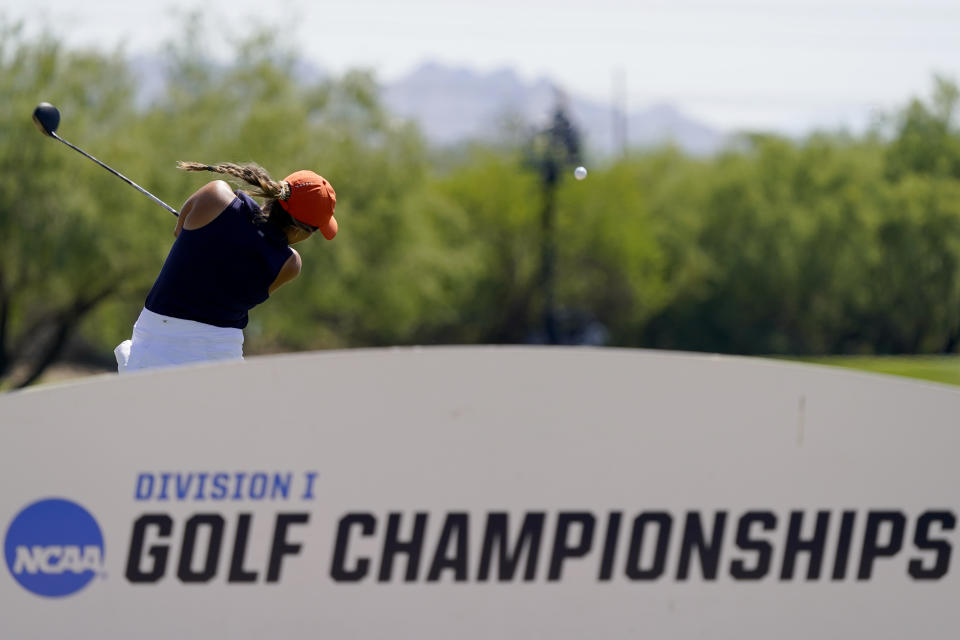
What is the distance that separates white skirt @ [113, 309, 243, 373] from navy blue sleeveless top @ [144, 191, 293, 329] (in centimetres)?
3

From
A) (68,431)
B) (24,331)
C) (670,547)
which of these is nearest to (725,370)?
(670,547)

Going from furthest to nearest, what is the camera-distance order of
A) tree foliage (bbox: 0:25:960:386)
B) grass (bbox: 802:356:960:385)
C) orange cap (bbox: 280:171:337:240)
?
1. grass (bbox: 802:356:960:385)
2. tree foliage (bbox: 0:25:960:386)
3. orange cap (bbox: 280:171:337:240)

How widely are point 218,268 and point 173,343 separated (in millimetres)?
263

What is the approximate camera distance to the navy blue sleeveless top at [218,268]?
3.81 m

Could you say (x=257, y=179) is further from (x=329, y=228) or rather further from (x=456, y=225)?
(x=456, y=225)

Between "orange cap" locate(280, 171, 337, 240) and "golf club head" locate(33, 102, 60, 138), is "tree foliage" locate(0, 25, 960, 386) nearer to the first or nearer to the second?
"golf club head" locate(33, 102, 60, 138)

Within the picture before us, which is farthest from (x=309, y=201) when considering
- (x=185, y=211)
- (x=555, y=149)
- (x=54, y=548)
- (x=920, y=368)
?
(x=920, y=368)

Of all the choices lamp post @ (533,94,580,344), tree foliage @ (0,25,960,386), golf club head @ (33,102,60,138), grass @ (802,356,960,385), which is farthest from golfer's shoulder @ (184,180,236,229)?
lamp post @ (533,94,580,344)

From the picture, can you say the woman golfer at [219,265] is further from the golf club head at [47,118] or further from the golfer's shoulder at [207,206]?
the golf club head at [47,118]

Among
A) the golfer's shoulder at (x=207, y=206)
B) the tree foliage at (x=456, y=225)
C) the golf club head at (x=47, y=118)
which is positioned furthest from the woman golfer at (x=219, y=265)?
the tree foliage at (x=456, y=225)

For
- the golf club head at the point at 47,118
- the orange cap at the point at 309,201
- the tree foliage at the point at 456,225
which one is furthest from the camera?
the tree foliage at the point at 456,225

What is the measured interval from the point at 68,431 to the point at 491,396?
3.18 ft

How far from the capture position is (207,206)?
12.4ft

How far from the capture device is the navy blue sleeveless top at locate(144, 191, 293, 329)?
3.81 meters
